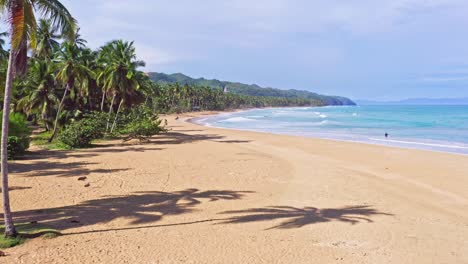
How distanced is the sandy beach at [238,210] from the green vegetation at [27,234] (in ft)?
0.58

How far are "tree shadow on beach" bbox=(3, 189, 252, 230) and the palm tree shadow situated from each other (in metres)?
1.43

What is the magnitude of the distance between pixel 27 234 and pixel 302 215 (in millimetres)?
6105


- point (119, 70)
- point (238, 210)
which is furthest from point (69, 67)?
point (238, 210)

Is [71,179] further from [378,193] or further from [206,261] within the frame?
[378,193]

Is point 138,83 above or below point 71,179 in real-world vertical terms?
above

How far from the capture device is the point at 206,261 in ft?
22.7

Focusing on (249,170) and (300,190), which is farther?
(249,170)

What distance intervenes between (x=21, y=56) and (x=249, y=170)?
1022 cm

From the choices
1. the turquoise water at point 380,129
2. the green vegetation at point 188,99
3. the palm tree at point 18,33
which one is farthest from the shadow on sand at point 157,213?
the green vegetation at point 188,99

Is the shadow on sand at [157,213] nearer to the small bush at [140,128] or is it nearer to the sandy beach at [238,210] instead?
the sandy beach at [238,210]

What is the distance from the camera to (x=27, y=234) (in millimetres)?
7781

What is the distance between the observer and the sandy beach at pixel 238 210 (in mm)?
7328

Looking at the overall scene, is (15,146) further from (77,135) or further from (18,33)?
(18,33)

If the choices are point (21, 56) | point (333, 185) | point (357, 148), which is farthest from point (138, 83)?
point (21, 56)
